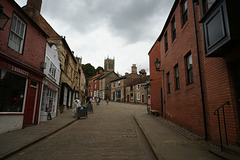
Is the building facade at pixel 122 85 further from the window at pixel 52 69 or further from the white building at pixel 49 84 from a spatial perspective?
the window at pixel 52 69

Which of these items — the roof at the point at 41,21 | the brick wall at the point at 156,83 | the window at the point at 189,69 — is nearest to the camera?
the window at the point at 189,69

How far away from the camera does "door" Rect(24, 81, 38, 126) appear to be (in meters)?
8.61

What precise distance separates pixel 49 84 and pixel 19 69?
4140mm

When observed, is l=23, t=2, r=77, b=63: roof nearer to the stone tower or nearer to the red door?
the red door

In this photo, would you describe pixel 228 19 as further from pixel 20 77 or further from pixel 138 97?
pixel 138 97

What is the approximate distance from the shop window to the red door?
1.70 feet

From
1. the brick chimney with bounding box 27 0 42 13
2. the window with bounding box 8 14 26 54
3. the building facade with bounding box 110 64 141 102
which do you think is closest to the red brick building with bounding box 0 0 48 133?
the window with bounding box 8 14 26 54

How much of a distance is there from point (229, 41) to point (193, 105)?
3.95 metres

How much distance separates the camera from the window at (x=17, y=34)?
743 centimetres

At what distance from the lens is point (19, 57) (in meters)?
7.84

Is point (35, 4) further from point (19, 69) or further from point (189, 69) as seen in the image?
point (189, 69)

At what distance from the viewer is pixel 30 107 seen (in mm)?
9062

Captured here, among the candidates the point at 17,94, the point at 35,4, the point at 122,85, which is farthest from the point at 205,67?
the point at 122,85

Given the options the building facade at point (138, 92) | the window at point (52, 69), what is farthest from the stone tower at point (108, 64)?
the window at point (52, 69)
